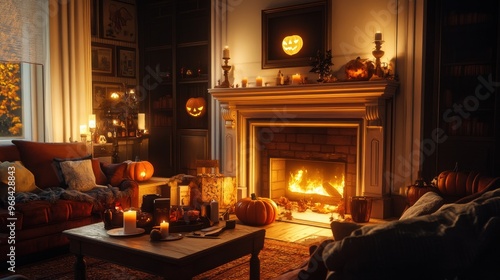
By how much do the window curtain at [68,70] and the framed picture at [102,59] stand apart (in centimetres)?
49

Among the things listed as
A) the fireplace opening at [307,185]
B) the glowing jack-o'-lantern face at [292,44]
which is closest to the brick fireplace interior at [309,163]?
the fireplace opening at [307,185]

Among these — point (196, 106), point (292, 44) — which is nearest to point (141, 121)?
point (196, 106)

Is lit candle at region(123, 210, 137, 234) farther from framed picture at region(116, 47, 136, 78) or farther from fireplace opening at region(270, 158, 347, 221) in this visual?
framed picture at region(116, 47, 136, 78)

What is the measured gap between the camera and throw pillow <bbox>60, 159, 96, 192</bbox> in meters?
4.26

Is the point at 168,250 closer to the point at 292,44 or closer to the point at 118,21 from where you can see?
the point at 292,44

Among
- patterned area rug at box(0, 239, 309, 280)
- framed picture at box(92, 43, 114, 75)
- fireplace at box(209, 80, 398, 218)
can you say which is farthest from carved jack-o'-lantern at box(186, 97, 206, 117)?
patterned area rug at box(0, 239, 309, 280)

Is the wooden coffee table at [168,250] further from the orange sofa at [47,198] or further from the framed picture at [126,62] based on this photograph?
the framed picture at [126,62]

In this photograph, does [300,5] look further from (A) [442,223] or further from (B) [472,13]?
(A) [442,223]

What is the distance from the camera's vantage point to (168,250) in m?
2.59

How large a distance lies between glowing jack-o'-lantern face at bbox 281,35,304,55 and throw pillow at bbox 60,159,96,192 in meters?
2.58

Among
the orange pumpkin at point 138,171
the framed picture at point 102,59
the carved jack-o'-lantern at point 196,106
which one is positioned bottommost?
the orange pumpkin at point 138,171

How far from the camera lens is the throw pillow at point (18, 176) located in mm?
3789

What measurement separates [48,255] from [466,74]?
164 inches

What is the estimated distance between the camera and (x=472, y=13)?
454 centimetres
